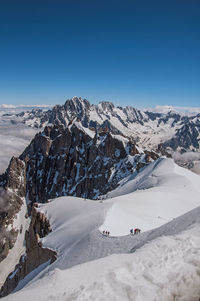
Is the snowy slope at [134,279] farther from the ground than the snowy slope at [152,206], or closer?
farther from the ground

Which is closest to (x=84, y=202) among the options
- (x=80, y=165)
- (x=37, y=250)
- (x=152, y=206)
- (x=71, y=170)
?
(x=37, y=250)

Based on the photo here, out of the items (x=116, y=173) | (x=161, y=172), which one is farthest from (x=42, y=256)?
(x=116, y=173)

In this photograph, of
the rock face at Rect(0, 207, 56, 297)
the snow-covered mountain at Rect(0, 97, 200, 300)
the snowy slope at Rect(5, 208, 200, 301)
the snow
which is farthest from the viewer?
the snow

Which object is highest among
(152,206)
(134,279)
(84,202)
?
(134,279)

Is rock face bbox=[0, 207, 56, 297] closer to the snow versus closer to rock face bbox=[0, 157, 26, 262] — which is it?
the snow

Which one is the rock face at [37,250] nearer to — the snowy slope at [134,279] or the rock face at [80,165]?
the snowy slope at [134,279]

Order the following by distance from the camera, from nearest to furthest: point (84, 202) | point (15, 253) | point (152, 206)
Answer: point (152, 206), point (84, 202), point (15, 253)

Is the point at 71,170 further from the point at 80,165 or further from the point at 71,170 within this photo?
the point at 80,165

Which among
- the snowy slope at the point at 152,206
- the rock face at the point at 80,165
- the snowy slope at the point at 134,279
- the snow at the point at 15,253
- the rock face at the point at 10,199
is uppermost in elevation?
the snowy slope at the point at 134,279

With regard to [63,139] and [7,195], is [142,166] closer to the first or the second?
[63,139]

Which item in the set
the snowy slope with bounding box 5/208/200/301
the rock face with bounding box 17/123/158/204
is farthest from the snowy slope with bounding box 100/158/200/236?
the rock face with bounding box 17/123/158/204

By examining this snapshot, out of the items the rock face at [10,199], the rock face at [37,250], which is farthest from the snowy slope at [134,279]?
the rock face at [10,199]
